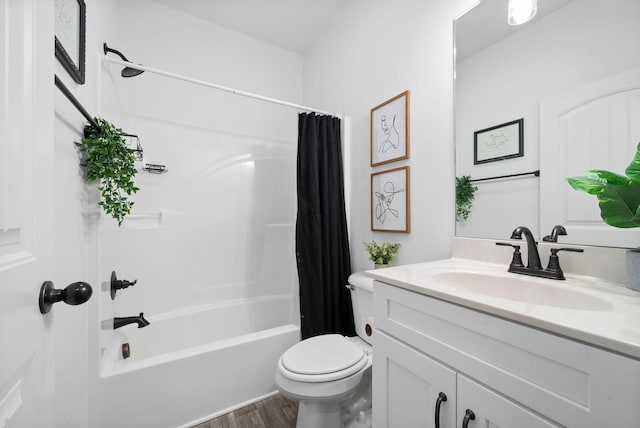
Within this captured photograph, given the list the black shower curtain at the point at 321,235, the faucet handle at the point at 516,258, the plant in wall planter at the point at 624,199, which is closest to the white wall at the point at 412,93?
the black shower curtain at the point at 321,235

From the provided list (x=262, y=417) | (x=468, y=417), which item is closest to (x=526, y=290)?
(x=468, y=417)

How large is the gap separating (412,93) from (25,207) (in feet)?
5.08

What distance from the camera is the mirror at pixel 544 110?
2.66 ft

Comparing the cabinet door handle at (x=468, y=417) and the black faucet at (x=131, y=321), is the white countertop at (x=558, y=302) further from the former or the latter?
the black faucet at (x=131, y=321)

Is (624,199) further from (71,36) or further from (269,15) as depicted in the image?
(269,15)

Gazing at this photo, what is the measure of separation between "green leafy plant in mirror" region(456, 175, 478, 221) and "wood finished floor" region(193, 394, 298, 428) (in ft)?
4.59

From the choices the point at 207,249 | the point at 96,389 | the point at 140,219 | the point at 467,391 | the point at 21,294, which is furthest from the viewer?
the point at 207,249

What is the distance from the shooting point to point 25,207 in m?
0.42

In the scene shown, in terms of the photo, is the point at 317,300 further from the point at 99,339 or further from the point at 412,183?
the point at 99,339

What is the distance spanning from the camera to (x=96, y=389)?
44.4 inches

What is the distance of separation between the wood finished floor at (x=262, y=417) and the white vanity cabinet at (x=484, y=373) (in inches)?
28.8

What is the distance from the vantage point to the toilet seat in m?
1.08

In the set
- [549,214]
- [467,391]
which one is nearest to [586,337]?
[467,391]

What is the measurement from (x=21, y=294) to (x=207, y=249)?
1.75 m
